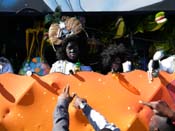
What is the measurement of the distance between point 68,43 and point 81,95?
78cm

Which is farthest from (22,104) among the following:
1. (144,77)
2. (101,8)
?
(101,8)

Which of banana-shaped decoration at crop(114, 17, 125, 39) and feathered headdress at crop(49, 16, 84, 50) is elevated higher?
feathered headdress at crop(49, 16, 84, 50)

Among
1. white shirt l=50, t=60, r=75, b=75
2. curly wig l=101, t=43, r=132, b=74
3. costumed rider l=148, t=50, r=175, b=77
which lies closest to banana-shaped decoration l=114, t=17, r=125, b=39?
curly wig l=101, t=43, r=132, b=74

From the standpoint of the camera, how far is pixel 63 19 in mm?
5227

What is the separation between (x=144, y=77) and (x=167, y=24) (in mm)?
1397

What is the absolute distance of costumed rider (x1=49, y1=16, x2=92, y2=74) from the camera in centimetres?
500

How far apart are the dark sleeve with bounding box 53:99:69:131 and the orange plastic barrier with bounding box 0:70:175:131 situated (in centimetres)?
101

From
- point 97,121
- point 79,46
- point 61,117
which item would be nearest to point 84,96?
point 79,46

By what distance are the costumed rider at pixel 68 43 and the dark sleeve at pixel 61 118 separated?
1670 mm

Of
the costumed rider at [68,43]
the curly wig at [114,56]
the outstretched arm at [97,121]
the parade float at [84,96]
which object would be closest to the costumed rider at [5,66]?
the costumed rider at [68,43]

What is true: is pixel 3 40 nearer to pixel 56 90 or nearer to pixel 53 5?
pixel 53 5

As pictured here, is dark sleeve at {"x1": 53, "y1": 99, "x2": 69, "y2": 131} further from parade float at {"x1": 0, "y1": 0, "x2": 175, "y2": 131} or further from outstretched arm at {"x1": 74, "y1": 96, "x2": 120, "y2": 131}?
parade float at {"x1": 0, "y1": 0, "x2": 175, "y2": 131}

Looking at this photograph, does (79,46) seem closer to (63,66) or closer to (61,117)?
(63,66)

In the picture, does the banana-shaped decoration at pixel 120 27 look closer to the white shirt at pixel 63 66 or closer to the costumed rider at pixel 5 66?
the white shirt at pixel 63 66
